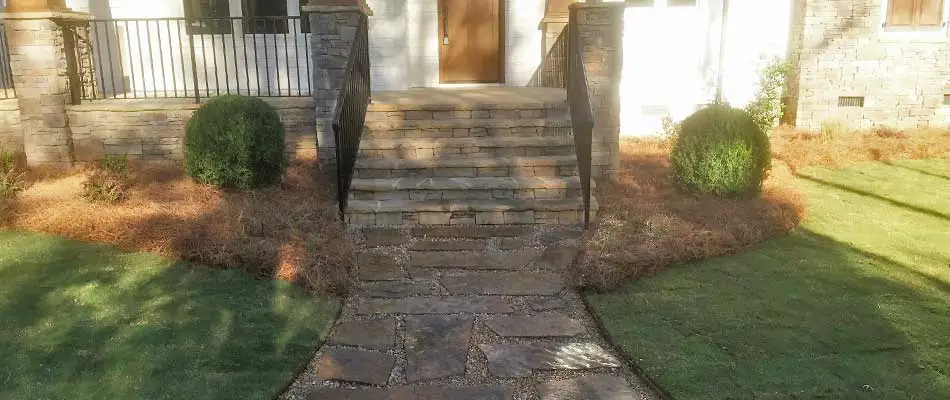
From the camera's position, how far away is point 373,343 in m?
3.90

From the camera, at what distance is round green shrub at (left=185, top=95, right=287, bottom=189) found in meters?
6.50

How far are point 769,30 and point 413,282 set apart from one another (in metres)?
8.74

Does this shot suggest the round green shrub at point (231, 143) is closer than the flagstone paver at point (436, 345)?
No

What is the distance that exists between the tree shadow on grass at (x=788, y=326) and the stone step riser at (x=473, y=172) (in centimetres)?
209

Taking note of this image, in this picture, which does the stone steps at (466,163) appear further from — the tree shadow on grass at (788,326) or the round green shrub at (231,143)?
the tree shadow on grass at (788,326)

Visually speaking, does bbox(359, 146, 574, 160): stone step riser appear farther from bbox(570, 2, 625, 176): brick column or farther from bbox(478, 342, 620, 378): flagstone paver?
bbox(478, 342, 620, 378): flagstone paver

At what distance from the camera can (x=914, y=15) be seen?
10875 mm

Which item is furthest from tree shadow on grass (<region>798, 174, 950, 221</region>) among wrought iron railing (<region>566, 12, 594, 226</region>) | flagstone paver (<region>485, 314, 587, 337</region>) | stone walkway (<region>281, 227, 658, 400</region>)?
flagstone paver (<region>485, 314, 587, 337</region>)

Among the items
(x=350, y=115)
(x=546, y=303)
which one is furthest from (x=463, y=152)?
(x=546, y=303)

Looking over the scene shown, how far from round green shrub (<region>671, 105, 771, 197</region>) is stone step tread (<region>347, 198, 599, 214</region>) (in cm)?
114

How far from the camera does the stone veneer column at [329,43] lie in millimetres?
6949

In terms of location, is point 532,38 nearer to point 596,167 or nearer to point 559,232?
point 596,167

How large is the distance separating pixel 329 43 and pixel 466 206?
2.44 meters

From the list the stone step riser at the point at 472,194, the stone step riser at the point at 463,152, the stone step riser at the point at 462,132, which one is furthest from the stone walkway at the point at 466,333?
the stone step riser at the point at 462,132
